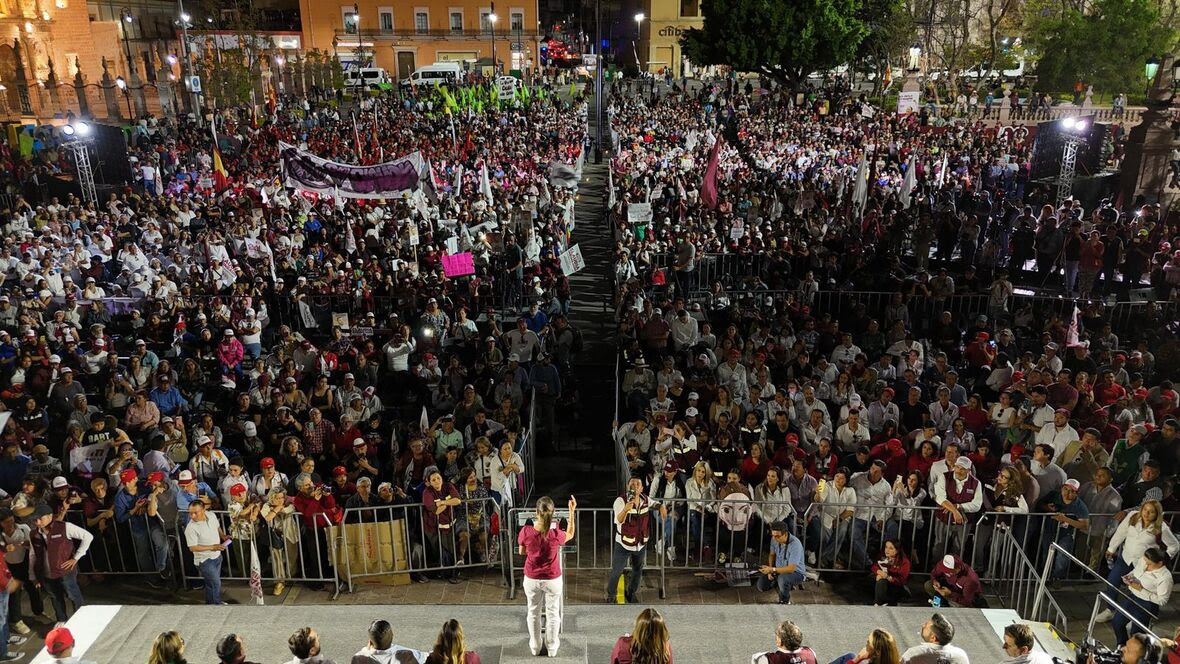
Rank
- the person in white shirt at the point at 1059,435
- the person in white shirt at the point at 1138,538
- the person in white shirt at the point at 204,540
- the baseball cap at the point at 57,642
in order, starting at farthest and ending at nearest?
the person in white shirt at the point at 1059,435
the person in white shirt at the point at 204,540
the person in white shirt at the point at 1138,538
the baseball cap at the point at 57,642

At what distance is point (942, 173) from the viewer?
79.8 feet

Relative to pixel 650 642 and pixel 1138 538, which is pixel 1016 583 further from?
pixel 650 642

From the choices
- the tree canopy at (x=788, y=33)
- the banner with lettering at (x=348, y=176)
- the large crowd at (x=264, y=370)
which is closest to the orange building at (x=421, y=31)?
the tree canopy at (x=788, y=33)

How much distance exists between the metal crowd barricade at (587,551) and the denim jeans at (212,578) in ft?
9.20

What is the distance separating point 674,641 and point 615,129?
29563 millimetres

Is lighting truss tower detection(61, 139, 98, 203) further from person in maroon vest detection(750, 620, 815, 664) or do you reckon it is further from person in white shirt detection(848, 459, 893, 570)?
person in maroon vest detection(750, 620, 815, 664)

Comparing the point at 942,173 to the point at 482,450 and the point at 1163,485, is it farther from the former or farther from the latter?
the point at 482,450

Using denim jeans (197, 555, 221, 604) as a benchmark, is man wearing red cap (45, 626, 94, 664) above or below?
above

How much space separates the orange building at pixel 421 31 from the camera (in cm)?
6756

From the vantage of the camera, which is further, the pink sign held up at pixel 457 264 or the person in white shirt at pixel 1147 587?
the pink sign held up at pixel 457 264

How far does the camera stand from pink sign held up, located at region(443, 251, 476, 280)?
15.3 meters

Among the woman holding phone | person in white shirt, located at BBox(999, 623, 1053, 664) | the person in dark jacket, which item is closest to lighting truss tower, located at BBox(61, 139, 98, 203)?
the person in dark jacket

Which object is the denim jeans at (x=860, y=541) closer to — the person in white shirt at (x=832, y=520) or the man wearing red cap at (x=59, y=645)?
the person in white shirt at (x=832, y=520)

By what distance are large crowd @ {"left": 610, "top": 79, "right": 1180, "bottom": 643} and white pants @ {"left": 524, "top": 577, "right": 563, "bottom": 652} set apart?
1880 millimetres
